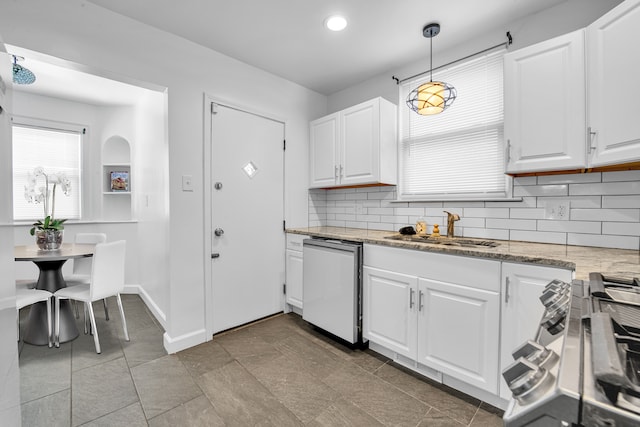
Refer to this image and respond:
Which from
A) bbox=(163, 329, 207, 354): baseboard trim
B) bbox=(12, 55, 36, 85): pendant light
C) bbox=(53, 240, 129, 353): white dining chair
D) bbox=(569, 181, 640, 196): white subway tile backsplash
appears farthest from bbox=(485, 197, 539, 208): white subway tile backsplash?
bbox=(12, 55, 36, 85): pendant light

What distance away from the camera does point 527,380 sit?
1.31 ft

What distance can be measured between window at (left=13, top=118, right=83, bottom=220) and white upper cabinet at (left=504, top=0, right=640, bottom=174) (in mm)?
4872

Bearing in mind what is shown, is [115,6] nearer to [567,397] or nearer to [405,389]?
[567,397]

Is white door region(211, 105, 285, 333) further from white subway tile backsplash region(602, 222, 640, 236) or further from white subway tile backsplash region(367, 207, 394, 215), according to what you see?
white subway tile backsplash region(602, 222, 640, 236)

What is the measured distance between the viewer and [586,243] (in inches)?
69.9

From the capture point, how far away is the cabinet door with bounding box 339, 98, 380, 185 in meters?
2.55

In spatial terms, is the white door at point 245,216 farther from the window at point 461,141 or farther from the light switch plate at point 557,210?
the light switch plate at point 557,210

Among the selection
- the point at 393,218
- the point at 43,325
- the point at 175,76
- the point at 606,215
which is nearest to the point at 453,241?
the point at 393,218

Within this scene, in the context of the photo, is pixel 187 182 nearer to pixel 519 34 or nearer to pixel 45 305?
pixel 45 305

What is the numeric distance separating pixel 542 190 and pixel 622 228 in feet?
1.49

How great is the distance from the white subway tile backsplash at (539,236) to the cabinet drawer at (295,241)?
69.1 inches

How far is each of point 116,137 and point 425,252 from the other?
428 centimetres

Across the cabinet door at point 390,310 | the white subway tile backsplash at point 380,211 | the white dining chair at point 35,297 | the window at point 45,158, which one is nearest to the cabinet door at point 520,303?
the cabinet door at point 390,310

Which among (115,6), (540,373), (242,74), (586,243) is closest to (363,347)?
(586,243)
